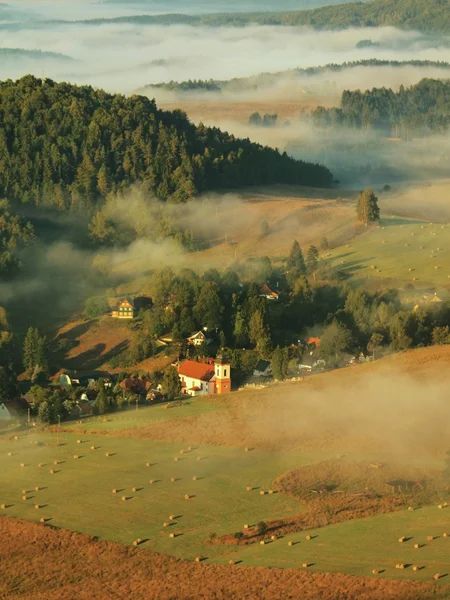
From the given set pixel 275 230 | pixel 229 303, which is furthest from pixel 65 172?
pixel 229 303

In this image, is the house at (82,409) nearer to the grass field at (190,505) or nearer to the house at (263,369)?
the grass field at (190,505)

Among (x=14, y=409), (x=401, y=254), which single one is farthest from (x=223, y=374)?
(x=401, y=254)

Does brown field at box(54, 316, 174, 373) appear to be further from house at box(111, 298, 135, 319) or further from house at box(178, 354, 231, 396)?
house at box(178, 354, 231, 396)

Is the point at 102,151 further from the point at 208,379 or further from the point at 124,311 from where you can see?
the point at 208,379

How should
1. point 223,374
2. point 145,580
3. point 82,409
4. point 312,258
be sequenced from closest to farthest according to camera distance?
point 145,580, point 82,409, point 223,374, point 312,258

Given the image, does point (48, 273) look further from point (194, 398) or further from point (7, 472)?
point (7, 472)

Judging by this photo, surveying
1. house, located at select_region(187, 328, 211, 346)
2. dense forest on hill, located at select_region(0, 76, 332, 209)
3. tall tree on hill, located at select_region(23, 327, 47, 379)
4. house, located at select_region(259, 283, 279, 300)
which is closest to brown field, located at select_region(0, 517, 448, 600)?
tall tree on hill, located at select_region(23, 327, 47, 379)
